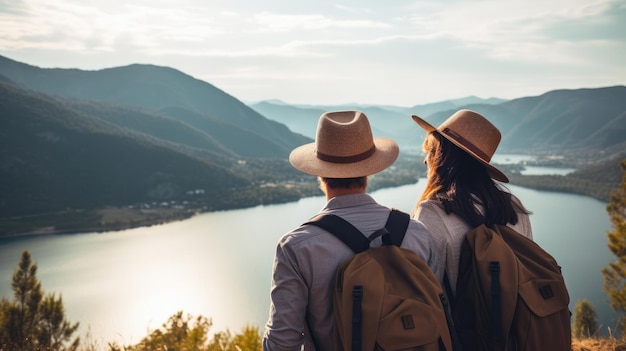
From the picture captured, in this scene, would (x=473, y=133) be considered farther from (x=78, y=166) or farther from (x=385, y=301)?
(x=78, y=166)

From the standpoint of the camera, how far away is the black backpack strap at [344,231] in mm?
1601

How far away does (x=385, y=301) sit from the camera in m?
1.51

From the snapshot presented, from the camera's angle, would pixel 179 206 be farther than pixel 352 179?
Yes

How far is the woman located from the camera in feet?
6.20

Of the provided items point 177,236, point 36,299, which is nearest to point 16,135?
point 177,236

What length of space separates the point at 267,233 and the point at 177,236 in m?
10.4

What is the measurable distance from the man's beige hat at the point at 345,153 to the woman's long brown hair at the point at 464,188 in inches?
10.4

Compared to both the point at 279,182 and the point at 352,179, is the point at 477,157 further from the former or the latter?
the point at 279,182

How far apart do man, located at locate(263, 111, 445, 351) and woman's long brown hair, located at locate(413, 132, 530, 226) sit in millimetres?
207

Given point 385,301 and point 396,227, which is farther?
point 396,227

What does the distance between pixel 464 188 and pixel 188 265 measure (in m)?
43.4

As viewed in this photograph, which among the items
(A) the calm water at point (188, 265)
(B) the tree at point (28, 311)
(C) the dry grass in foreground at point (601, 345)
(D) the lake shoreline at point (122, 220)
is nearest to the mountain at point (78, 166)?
(D) the lake shoreline at point (122, 220)

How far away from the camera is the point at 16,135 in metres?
78.9

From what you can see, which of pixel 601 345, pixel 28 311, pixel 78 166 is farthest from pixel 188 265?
pixel 78 166
